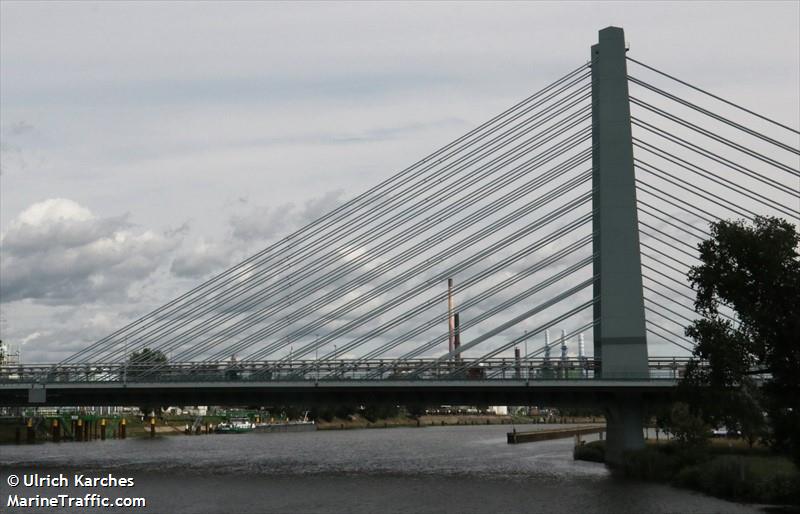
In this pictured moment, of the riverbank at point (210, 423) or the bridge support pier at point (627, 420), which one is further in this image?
the riverbank at point (210, 423)

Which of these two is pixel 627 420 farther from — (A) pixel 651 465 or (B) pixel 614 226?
(B) pixel 614 226

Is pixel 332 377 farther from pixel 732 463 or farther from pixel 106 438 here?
pixel 106 438

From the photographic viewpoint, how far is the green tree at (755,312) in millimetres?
34406

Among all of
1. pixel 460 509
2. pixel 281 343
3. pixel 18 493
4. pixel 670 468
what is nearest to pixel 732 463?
pixel 670 468

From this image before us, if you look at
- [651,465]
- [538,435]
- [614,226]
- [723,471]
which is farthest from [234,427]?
[723,471]

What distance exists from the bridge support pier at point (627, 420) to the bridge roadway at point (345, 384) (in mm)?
A: 510

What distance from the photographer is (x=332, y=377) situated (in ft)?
186

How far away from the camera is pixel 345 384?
183 ft

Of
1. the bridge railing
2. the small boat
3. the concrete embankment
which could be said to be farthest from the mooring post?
the small boat

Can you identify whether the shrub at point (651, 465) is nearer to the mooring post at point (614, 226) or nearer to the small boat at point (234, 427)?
the mooring post at point (614, 226)

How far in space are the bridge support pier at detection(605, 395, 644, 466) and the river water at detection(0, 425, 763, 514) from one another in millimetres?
2217

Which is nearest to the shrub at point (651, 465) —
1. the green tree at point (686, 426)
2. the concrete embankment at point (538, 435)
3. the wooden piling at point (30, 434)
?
the green tree at point (686, 426)

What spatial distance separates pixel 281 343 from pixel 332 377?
4783mm

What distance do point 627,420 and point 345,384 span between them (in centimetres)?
1617
